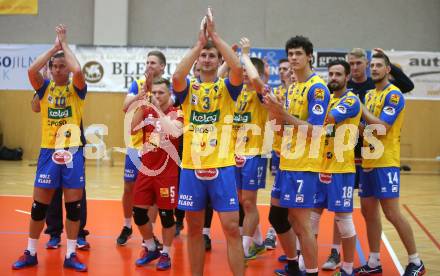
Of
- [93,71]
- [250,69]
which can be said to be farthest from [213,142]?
[93,71]

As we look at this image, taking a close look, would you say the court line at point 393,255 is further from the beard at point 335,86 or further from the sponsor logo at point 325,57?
the sponsor logo at point 325,57

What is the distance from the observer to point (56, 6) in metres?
17.8

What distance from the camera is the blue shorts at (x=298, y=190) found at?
525cm

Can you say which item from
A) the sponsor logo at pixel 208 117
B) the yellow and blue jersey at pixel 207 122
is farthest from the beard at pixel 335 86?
the sponsor logo at pixel 208 117

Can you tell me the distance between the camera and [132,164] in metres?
7.18

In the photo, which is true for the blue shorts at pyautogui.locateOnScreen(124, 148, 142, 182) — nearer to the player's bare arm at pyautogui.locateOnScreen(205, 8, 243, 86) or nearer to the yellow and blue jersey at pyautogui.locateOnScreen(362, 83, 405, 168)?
the player's bare arm at pyautogui.locateOnScreen(205, 8, 243, 86)

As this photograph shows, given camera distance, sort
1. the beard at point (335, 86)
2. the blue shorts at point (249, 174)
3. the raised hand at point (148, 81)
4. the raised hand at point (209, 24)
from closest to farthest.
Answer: the raised hand at point (209, 24) → the raised hand at point (148, 81) → the beard at point (335, 86) → the blue shorts at point (249, 174)

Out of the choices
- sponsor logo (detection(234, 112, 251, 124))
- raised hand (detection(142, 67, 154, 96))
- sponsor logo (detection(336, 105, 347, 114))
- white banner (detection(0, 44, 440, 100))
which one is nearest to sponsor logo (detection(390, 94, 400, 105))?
sponsor logo (detection(336, 105, 347, 114))

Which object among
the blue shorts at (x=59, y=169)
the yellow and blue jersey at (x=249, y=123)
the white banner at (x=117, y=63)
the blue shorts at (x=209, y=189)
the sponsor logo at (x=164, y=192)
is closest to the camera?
the blue shorts at (x=209, y=189)

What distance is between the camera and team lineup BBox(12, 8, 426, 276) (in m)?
5.11

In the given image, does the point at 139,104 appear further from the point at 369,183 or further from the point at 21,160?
the point at 21,160

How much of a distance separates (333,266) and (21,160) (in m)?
12.8

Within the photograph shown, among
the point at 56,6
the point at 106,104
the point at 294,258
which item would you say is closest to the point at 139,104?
the point at 294,258

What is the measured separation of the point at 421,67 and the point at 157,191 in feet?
39.9
